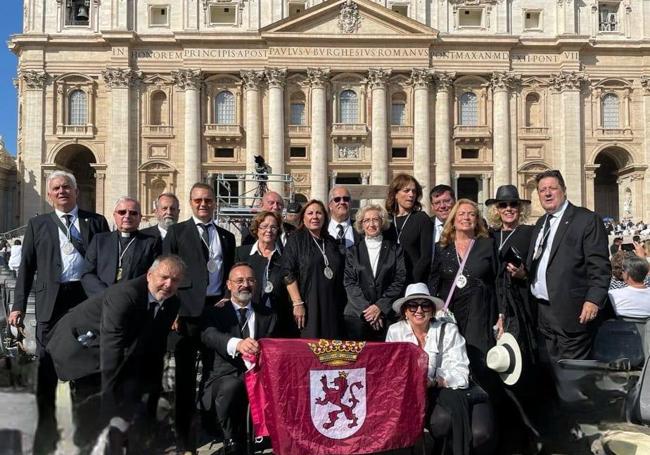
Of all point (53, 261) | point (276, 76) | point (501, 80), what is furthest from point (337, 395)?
point (501, 80)

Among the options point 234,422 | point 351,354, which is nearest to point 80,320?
point 234,422

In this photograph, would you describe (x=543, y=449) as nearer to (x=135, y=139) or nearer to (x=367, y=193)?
(x=367, y=193)

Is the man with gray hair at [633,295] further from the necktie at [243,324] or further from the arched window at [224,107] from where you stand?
the arched window at [224,107]

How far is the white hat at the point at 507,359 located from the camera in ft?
17.2

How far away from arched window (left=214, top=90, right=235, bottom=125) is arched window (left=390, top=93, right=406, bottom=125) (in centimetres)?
992

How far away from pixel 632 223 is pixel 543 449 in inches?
1348

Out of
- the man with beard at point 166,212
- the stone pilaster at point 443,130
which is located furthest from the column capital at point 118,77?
the man with beard at point 166,212

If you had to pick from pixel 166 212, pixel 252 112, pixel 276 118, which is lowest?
pixel 166 212

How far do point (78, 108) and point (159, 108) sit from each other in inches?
198

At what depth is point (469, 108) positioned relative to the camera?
125 feet

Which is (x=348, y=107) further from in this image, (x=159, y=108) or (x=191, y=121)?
(x=159, y=108)

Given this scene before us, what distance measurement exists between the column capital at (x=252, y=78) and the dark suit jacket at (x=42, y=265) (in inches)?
1243

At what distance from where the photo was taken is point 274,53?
36.6 meters

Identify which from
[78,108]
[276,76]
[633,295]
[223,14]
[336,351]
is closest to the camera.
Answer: [336,351]
